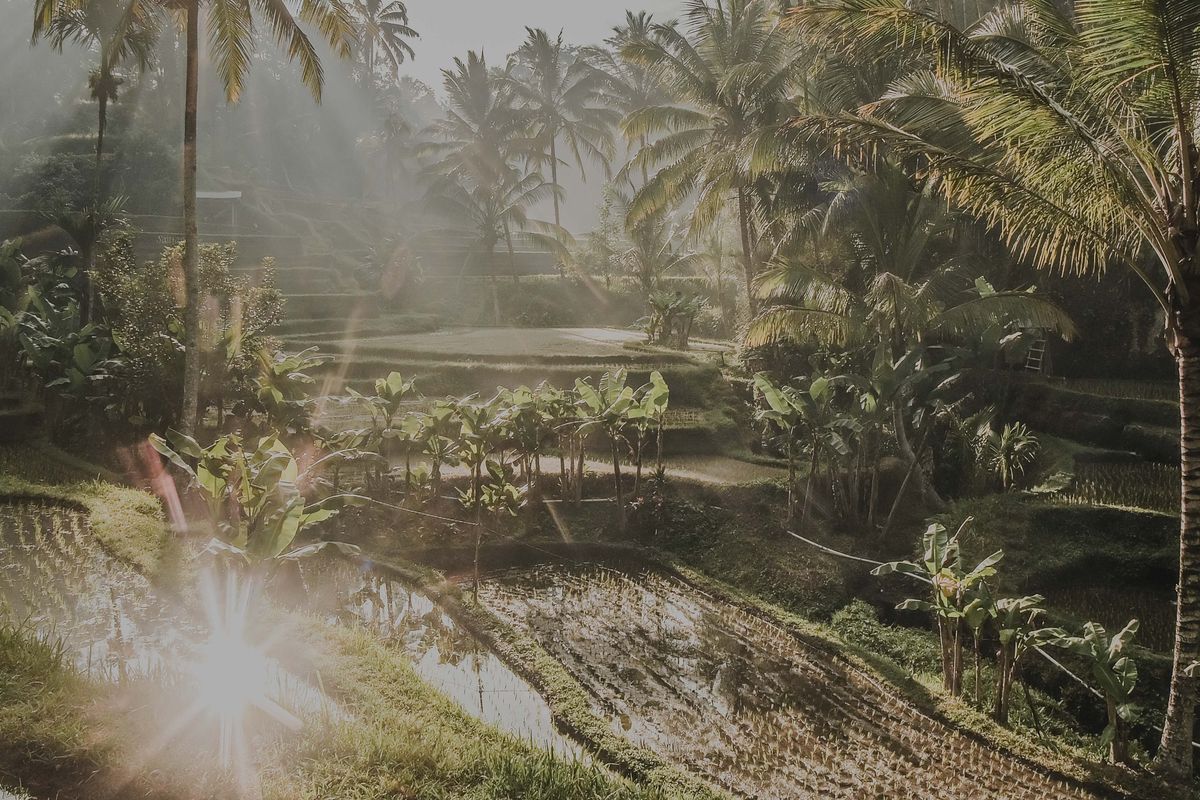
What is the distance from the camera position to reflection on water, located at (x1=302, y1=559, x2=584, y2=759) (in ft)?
17.4

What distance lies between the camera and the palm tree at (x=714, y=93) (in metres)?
12.8

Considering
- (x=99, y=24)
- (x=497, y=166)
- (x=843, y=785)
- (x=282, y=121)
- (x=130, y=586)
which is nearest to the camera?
(x=843, y=785)

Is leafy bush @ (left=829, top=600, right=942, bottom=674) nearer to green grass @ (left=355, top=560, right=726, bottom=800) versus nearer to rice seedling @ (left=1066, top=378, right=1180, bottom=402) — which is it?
green grass @ (left=355, top=560, right=726, bottom=800)

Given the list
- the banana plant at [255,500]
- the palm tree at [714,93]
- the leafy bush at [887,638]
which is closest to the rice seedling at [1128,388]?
the palm tree at [714,93]

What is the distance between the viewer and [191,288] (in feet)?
29.0

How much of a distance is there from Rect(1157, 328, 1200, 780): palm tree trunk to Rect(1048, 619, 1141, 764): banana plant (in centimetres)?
23

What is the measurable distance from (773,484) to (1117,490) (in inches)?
148

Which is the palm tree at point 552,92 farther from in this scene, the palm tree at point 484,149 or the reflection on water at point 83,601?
the reflection on water at point 83,601

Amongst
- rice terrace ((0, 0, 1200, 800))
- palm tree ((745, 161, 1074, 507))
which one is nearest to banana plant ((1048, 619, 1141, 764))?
rice terrace ((0, 0, 1200, 800))

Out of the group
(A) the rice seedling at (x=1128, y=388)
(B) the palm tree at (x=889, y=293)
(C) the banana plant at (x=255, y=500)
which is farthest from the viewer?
(A) the rice seedling at (x=1128, y=388)

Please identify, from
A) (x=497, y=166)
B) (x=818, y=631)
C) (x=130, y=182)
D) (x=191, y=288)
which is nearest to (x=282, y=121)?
(x=130, y=182)

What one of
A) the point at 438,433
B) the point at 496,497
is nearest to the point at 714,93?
the point at 438,433

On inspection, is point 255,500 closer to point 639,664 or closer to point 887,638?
point 639,664

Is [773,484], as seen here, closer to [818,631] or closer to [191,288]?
[818,631]
